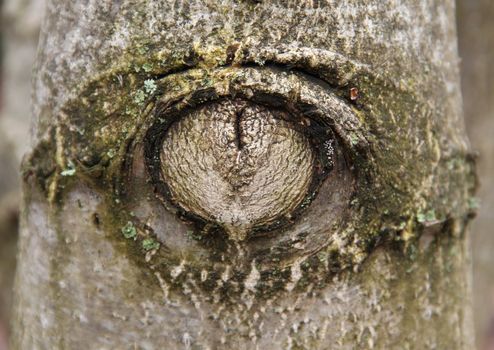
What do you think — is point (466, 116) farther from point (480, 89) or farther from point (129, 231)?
point (129, 231)

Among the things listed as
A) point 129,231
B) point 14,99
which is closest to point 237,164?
point 129,231

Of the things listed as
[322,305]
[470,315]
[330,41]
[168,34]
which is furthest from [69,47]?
[470,315]

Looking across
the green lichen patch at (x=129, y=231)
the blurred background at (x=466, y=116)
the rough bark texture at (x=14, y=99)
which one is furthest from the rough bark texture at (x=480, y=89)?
the green lichen patch at (x=129, y=231)

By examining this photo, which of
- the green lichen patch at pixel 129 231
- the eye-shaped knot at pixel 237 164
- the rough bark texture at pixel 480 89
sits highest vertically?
the rough bark texture at pixel 480 89

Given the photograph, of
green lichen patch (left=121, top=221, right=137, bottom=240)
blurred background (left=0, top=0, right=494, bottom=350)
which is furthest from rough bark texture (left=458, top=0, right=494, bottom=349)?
green lichen patch (left=121, top=221, right=137, bottom=240)

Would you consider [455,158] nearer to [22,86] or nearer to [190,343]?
[190,343]

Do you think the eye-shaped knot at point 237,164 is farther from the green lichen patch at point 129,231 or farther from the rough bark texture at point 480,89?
the rough bark texture at point 480,89
